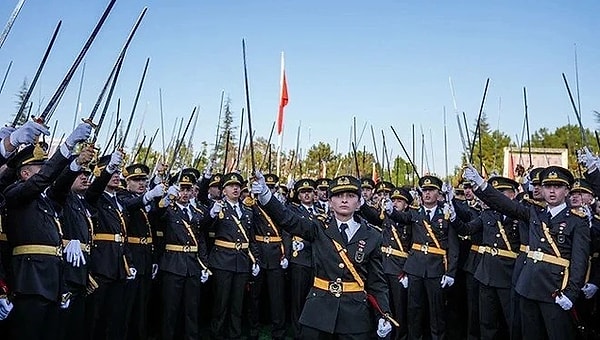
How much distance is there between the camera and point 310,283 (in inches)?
332

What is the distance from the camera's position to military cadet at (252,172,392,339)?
474cm

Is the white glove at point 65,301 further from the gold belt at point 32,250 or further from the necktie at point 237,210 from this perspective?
the necktie at point 237,210

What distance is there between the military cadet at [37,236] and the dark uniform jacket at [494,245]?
5.23 metres

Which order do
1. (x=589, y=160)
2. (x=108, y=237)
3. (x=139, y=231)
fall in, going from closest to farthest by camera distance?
(x=589, y=160)
(x=108, y=237)
(x=139, y=231)

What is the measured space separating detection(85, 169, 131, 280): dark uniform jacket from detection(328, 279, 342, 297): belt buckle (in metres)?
2.74

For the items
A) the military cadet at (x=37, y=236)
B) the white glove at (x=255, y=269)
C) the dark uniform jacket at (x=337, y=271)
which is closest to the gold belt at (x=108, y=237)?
the military cadet at (x=37, y=236)

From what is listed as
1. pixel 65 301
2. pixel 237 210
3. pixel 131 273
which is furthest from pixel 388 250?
pixel 65 301

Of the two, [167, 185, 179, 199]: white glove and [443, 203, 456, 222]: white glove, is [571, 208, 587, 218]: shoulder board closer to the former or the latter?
[443, 203, 456, 222]: white glove

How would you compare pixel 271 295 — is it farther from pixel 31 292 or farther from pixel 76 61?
pixel 76 61

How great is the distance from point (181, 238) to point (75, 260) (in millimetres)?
2273

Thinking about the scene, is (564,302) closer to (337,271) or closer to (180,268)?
(337,271)

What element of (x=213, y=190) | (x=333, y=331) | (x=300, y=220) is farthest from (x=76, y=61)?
(x=213, y=190)

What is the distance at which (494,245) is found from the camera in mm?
7477

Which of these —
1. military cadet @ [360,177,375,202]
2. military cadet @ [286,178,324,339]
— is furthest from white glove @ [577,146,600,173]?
military cadet @ [286,178,324,339]
